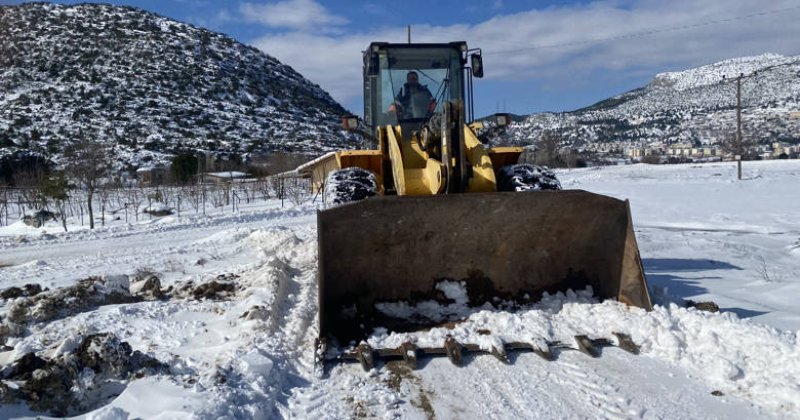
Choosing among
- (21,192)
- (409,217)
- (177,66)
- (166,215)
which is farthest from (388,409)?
(177,66)

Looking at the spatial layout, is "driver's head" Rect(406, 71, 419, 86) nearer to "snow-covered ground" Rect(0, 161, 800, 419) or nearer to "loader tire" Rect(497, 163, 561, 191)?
"loader tire" Rect(497, 163, 561, 191)

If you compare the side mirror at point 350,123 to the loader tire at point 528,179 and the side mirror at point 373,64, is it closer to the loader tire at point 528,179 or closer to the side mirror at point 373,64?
the side mirror at point 373,64

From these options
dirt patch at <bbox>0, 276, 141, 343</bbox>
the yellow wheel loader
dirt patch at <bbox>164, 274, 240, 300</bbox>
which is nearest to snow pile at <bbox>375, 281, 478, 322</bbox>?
the yellow wheel loader

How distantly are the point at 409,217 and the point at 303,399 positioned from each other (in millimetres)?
1951

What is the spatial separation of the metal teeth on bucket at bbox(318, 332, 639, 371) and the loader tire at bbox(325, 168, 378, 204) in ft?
6.42

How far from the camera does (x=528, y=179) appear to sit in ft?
22.0

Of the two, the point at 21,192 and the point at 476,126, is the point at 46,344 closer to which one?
the point at 476,126

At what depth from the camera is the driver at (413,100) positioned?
786cm

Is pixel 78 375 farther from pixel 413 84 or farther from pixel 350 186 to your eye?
pixel 413 84

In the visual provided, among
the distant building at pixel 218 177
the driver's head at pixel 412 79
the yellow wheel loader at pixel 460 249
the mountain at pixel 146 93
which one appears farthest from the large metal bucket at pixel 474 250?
the mountain at pixel 146 93

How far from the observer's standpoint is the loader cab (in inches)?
310

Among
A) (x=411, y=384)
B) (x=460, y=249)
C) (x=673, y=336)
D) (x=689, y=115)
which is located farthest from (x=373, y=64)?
(x=689, y=115)

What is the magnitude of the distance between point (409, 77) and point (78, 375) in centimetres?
515

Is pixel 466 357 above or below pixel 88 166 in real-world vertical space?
below
